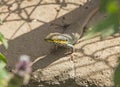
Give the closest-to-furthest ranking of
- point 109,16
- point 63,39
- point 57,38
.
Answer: point 109,16 → point 57,38 → point 63,39

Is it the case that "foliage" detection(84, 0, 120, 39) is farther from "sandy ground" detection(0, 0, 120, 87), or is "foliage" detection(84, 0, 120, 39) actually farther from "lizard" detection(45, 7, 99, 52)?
"lizard" detection(45, 7, 99, 52)

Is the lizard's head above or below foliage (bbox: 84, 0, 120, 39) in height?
above

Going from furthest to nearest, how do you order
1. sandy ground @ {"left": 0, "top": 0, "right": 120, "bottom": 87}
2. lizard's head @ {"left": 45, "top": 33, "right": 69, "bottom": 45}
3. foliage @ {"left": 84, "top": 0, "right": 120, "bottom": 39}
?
1. lizard's head @ {"left": 45, "top": 33, "right": 69, "bottom": 45}
2. sandy ground @ {"left": 0, "top": 0, "right": 120, "bottom": 87}
3. foliage @ {"left": 84, "top": 0, "right": 120, "bottom": 39}

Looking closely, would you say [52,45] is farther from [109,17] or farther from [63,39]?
[109,17]

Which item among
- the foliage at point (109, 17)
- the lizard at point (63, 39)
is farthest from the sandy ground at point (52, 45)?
the foliage at point (109, 17)

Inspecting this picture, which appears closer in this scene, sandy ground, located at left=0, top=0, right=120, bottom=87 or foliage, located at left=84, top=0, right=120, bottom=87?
foliage, located at left=84, top=0, right=120, bottom=87

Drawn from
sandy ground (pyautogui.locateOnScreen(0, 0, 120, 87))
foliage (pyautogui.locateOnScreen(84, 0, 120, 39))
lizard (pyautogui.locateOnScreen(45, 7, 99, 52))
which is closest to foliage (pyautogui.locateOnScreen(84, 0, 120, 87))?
foliage (pyautogui.locateOnScreen(84, 0, 120, 39))

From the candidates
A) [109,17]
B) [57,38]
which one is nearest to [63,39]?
[57,38]

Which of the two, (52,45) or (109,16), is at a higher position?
(52,45)

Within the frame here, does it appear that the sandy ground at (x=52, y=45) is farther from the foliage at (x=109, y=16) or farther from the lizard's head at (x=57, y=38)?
the foliage at (x=109, y=16)
